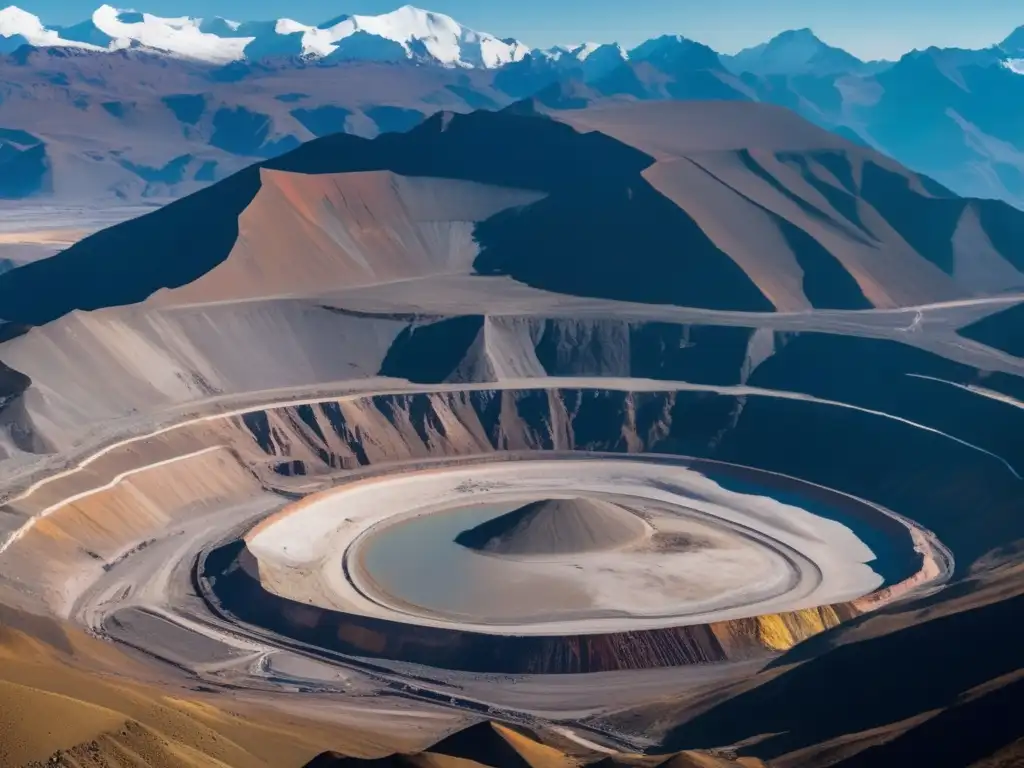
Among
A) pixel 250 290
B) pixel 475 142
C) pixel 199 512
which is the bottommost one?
pixel 199 512

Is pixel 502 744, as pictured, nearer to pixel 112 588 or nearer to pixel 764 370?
pixel 112 588

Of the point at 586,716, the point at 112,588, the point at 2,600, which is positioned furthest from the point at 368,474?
the point at 586,716

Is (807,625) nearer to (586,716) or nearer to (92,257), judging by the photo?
(586,716)

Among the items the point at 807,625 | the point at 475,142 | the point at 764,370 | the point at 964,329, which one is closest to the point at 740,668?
the point at 807,625

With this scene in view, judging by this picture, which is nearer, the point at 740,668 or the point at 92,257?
the point at 740,668

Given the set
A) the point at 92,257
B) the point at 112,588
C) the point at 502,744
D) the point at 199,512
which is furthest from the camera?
the point at 92,257

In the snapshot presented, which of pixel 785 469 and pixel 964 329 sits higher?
pixel 964 329

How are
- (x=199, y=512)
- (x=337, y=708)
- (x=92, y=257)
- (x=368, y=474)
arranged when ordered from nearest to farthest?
(x=337, y=708)
(x=199, y=512)
(x=368, y=474)
(x=92, y=257)
